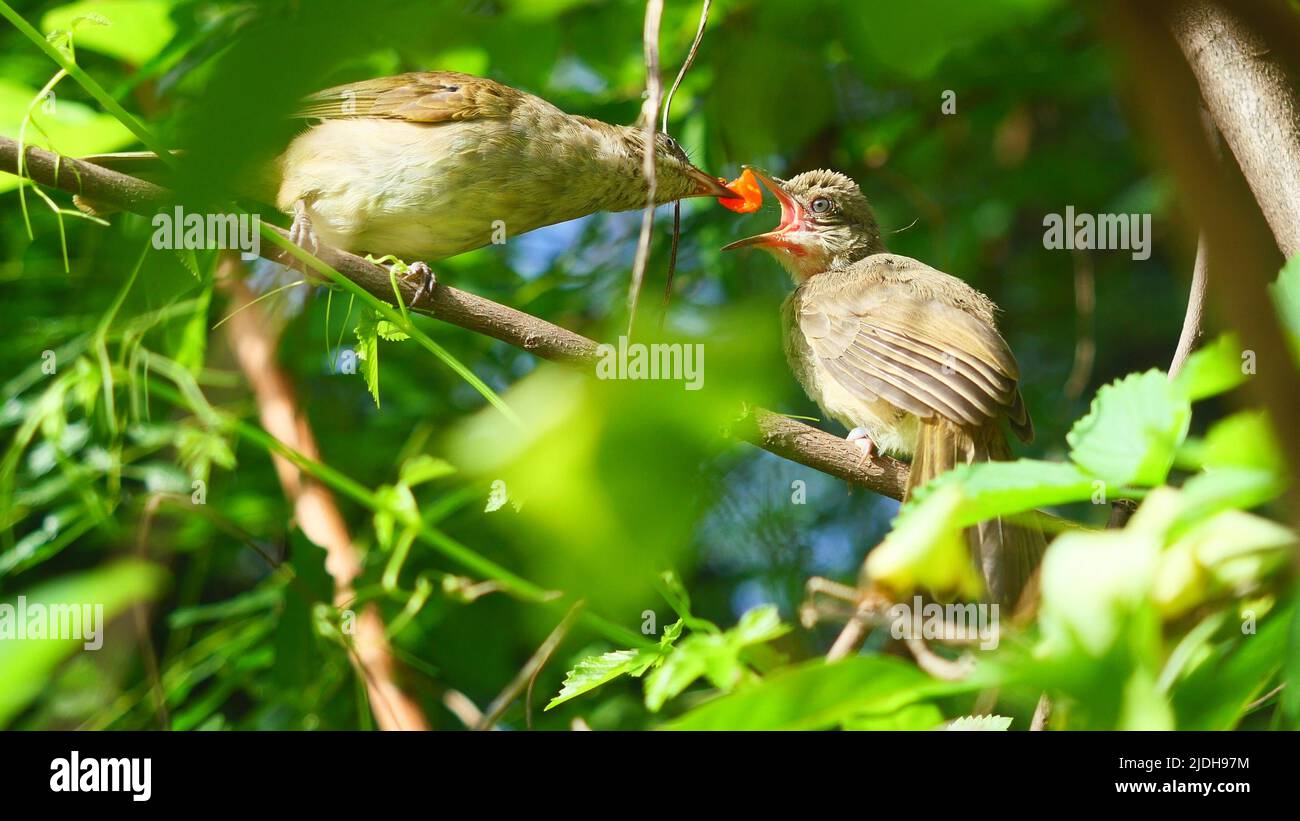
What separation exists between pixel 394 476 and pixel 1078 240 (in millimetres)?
2215

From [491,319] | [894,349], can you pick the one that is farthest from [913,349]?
[491,319]

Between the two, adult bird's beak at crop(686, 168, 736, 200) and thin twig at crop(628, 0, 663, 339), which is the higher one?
adult bird's beak at crop(686, 168, 736, 200)

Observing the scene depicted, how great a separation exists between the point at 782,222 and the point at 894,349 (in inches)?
35.2

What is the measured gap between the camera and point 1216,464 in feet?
2.90

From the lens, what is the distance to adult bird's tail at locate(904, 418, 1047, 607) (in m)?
1.91

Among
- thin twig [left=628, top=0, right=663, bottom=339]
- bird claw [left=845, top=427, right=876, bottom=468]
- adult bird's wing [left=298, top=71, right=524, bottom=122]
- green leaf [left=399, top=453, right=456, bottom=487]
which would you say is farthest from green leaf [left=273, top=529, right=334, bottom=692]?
thin twig [left=628, top=0, right=663, bottom=339]

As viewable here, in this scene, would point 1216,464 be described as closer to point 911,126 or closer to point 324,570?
point 324,570

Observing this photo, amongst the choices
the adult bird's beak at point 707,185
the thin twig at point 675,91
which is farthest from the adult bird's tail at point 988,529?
the adult bird's beak at point 707,185

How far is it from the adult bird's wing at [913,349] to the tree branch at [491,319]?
0.36 metres

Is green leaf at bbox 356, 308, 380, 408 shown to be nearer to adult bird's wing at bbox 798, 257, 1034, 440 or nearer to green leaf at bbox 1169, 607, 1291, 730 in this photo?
adult bird's wing at bbox 798, 257, 1034, 440

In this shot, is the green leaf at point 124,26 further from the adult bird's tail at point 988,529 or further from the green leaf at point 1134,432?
the green leaf at point 1134,432

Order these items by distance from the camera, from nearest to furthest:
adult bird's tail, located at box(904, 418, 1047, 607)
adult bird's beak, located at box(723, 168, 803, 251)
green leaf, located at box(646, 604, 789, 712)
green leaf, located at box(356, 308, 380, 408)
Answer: green leaf, located at box(646, 604, 789, 712), adult bird's tail, located at box(904, 418, 1047, 607), green leaf, located at box(356, 308, 380, 408), adult bird's beak, located at box(723, 168, 803, 251)

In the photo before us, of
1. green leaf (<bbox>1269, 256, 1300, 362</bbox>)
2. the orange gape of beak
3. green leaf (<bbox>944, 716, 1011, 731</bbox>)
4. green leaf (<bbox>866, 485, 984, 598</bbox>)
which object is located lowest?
green leaf (<bbox>944, 716, 1011, 731</bbox>)

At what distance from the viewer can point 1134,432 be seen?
960 millimetres
